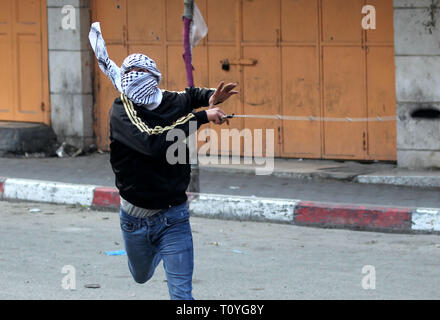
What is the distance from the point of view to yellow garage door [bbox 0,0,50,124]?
12641mm

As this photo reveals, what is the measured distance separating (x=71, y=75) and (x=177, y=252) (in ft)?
24.6

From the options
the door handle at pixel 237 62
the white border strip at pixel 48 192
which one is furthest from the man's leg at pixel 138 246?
the door handle at pixel 237 62

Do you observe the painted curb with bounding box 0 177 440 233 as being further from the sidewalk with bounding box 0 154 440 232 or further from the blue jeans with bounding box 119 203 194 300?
the blue jeans with bounding box 119 203 194 300

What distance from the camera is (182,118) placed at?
5168 mm

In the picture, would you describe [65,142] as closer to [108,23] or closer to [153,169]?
[108,23]

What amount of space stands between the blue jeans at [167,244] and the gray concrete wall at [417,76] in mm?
5543

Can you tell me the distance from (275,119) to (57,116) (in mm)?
2965

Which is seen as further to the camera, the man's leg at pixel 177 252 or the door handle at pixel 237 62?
the door handle at pixel 237 62

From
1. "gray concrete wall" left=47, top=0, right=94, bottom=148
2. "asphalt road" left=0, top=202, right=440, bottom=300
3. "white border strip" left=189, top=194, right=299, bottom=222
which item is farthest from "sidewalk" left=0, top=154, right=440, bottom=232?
"gray concrete wall" left=47, top=0, right=94, bottom=148

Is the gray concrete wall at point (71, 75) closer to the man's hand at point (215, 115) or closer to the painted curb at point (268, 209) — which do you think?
the painted curb at point (268, 209)

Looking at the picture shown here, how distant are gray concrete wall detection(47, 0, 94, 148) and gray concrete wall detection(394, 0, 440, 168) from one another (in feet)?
13.5

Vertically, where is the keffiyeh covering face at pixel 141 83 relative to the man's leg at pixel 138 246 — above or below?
above

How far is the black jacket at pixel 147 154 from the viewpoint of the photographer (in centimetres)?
513

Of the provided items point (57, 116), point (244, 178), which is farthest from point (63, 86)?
point (244, 178)
